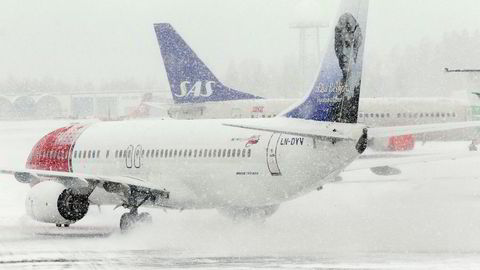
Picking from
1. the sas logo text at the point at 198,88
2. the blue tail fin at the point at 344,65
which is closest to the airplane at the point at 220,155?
the blue tail fin at the point at 344,65

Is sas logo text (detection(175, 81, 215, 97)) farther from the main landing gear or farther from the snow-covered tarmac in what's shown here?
the main landing gear

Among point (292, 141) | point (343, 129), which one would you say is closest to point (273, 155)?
point (292, 141)

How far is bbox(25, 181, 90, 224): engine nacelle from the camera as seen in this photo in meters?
25.7

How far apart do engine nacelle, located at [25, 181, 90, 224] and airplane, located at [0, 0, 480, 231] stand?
0.03m

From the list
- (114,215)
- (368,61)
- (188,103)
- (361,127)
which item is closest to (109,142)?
(114,215)

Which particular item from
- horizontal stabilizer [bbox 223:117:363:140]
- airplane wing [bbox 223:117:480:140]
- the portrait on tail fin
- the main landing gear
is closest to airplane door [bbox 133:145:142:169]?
the main landing gear

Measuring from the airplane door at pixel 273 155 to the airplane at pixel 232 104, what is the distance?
80.7 ft

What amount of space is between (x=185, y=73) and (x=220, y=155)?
2447 cm

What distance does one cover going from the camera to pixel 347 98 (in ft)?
75.3

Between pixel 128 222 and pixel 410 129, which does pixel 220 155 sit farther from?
pixel 410 129

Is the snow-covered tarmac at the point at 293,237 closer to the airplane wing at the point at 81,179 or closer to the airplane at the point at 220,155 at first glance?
the airplane at the point at 220,155

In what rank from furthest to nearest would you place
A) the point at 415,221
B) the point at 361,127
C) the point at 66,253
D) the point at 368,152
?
1. the point at 368,152
2. the point at 415,221
3. the point at 361,127
4. the point at 66,253

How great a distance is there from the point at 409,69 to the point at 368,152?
4236 inches

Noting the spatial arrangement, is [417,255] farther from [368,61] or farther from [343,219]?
[368,61]
